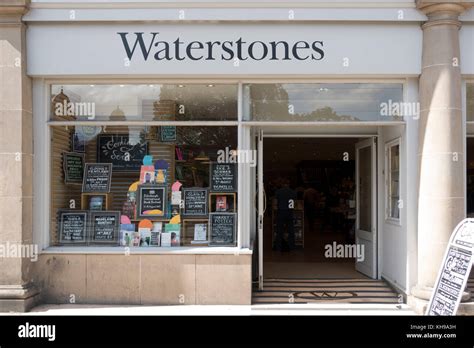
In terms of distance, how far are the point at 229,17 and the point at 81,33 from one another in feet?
6.43

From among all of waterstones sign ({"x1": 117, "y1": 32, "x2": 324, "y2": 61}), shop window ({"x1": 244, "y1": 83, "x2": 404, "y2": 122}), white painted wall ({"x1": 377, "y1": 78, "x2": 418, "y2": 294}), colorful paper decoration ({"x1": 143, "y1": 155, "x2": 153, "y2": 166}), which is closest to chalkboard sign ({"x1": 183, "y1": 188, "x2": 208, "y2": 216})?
colorful paper decoration ({"x1": 143, "y1": 155, "x2": 153, "y2": 166})

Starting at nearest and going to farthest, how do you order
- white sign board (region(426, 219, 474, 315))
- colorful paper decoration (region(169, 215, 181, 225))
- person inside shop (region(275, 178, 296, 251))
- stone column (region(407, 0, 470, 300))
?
1. white sign board (region(426, 219, 474, 315))
2. stone column (region(407, 0, 470, 300))
3. colorful paper decoration (region(169, 215, 181, 225))
4. person inside shop (region(275, 178, 296, 251))

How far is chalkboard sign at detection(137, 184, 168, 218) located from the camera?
702 cm

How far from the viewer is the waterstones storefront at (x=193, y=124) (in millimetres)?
6301

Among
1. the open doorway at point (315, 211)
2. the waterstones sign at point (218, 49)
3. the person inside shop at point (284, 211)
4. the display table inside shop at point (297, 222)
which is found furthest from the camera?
the display table inside shop at point (297, 222)

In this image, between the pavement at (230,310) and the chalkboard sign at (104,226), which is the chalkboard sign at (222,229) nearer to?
the pavement at (230,310)

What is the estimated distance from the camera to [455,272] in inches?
180

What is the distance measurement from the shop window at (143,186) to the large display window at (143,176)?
14 mm

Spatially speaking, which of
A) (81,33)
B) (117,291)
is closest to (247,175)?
(117,291)

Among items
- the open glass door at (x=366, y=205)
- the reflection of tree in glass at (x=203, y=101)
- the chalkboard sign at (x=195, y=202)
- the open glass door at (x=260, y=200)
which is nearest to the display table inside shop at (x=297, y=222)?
the open glass door at (x=366, y=205)

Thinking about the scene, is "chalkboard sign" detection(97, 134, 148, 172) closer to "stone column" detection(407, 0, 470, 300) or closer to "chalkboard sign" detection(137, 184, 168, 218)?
"chalkboard sign" detection(137, 184, 168, 218)

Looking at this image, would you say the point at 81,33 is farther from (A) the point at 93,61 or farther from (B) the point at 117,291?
(B) the point at 117,291

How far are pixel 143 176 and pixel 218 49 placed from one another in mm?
Answer: 2093

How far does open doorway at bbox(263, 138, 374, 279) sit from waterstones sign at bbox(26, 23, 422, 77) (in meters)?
2.03
